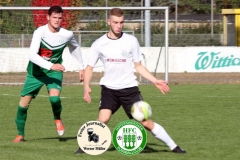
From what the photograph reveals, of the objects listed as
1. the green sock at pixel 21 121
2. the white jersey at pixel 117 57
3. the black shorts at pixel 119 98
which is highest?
the white jersey at pixel 117 57

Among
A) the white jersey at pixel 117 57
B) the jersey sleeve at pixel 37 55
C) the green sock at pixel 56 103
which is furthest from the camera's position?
the green sock at pixel 56 103

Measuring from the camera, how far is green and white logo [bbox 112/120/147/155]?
27.2 ft

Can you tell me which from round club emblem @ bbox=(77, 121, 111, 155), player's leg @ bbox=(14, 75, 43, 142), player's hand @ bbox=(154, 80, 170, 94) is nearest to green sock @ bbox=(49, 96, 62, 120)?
player's leg @ bbox=(14, 75, 43, 142)

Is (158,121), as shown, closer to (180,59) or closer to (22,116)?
(22,116)

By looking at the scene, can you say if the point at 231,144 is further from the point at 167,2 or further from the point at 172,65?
the point at 167,2

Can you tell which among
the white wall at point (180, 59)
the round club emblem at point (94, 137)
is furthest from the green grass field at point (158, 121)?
the white wall at point (180, 59)

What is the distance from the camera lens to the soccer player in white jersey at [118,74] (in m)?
8.48

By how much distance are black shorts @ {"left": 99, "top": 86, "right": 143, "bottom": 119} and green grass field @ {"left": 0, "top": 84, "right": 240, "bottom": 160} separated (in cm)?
63

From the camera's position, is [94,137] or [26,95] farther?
[26,95]

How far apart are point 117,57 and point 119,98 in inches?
21.1

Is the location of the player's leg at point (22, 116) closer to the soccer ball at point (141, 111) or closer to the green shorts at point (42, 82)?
the green shorts at point (42, 82)

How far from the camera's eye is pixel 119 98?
340 inches

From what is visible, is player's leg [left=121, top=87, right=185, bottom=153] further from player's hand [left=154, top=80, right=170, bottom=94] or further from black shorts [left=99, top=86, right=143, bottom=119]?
player's hand [left=154, top=80, right=170, bottom=94]

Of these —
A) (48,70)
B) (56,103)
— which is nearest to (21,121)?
(56,103)
